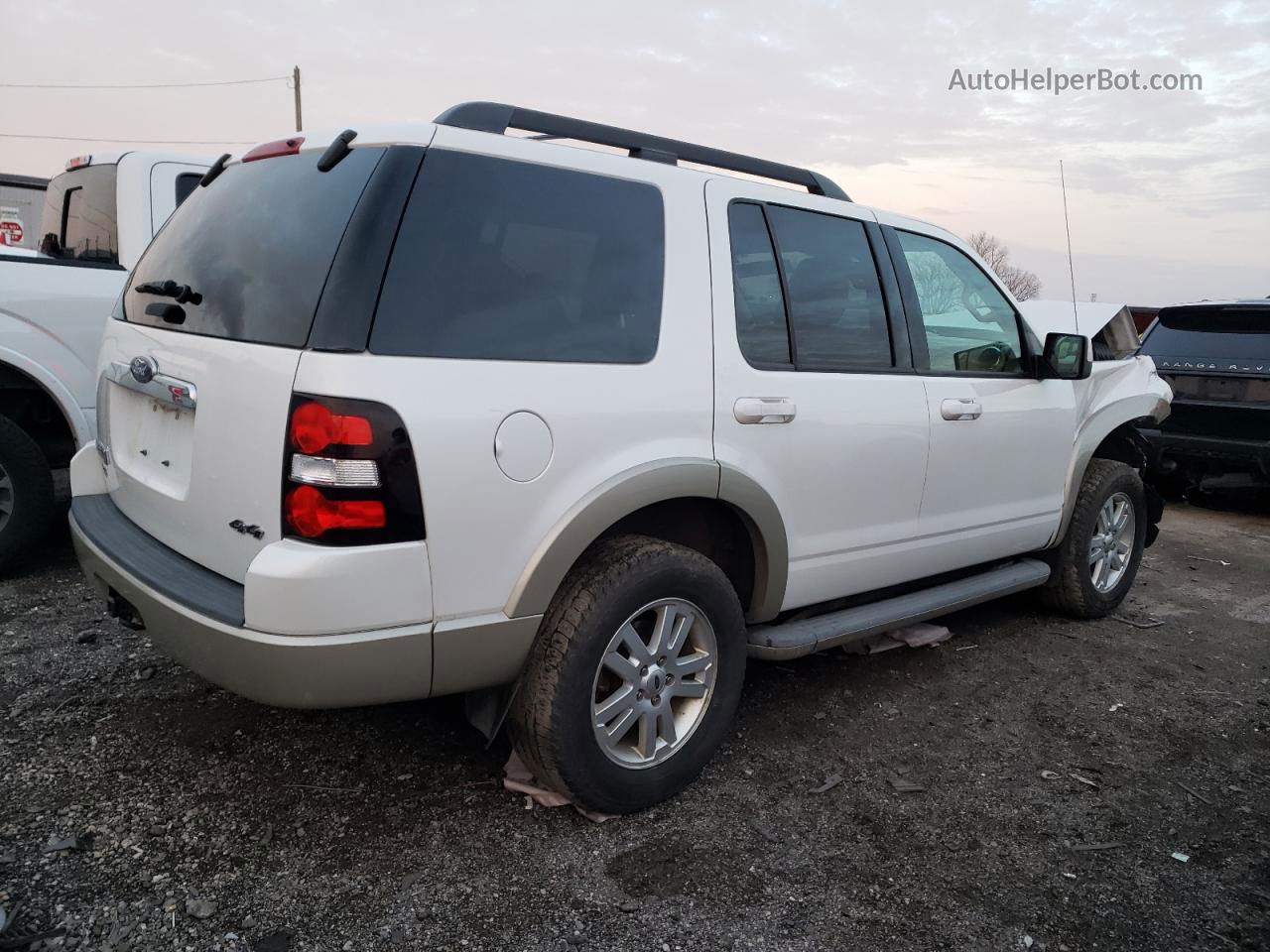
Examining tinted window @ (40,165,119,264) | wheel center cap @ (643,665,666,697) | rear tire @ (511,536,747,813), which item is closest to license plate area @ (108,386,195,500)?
rear tire @ (511,536,747,813)

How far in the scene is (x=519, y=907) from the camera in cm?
229

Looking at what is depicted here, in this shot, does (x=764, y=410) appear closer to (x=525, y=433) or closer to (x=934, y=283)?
(x=525, y=433)

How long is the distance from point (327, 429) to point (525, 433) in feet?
1.56

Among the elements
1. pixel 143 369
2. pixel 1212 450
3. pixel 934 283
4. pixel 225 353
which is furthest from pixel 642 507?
pixel 1212 450

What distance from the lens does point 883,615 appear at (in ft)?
11.1

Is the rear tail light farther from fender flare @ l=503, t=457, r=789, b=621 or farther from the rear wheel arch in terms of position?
the rear wheel arch

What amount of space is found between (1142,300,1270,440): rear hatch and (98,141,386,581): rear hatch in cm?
719

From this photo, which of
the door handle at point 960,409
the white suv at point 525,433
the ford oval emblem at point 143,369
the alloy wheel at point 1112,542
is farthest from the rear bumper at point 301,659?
the alloy wheel at point 1112,542

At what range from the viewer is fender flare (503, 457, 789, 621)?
7.79 feet

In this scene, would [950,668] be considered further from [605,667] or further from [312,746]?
[312,746]

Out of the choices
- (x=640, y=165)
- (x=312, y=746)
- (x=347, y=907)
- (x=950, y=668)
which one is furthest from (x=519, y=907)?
(x=950, y=668)

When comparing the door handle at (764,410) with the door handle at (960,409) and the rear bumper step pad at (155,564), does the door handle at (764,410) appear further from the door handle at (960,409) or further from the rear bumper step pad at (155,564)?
the rear bumper step pad at (155,564)

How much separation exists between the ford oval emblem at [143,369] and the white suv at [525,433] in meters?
0.02

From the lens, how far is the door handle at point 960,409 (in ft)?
11.5
